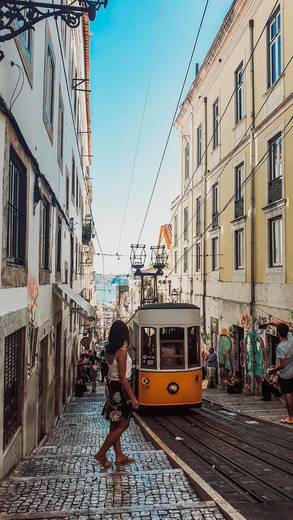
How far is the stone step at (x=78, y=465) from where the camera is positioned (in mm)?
5387

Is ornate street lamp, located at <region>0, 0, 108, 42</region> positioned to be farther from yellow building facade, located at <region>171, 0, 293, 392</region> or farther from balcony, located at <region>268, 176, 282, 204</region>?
balcony, located at <region>268, 176, 282, 204</region>

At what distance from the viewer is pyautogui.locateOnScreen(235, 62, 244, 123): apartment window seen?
1903 cm

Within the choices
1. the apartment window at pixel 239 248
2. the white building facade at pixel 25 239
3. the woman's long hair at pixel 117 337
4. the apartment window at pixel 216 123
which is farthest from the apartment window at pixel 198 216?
the woman's long hair at pixel 117 337

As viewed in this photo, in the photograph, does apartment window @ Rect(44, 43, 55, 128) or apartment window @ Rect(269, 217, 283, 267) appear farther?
apartment window @ Rect(269, 217, 283, 267)

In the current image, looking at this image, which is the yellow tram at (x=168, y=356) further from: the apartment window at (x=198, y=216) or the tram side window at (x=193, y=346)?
the apartment window at (x=198, y=216)

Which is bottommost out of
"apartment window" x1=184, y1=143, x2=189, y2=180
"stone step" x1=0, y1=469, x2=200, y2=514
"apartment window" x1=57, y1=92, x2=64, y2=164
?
"stone step" x1=0, y1=469, x2=200, y2=514

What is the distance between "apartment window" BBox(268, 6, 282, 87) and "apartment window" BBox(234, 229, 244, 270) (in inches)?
224

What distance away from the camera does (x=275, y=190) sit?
15.4 m

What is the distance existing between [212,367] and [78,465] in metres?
14.7

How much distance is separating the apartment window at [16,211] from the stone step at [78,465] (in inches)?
103

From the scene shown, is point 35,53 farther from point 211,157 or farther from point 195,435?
point 211,157

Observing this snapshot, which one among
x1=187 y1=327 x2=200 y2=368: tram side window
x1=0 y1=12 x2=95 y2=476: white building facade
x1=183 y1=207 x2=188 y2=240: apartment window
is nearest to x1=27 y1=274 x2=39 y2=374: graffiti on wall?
x1=0 y1=12 x2=95 y2=476: white building facade

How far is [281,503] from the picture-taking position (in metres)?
4.16

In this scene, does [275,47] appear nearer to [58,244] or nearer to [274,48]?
[274,48]
